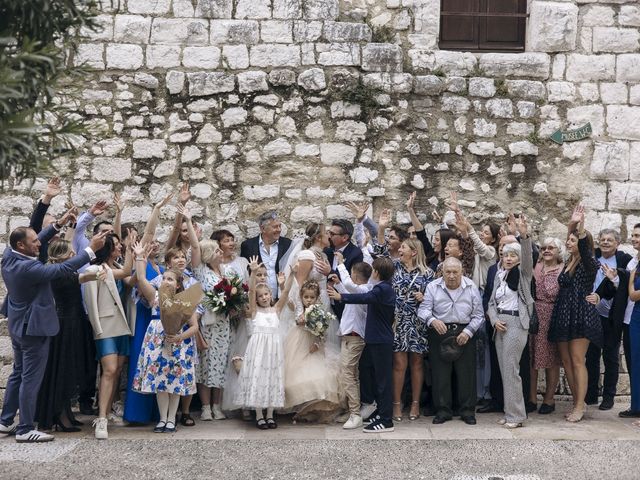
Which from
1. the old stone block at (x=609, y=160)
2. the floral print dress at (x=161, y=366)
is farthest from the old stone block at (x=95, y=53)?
the old stone block at (x=609, y=160)

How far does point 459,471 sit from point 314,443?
1257mm

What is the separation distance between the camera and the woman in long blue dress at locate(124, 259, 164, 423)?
7707 mm

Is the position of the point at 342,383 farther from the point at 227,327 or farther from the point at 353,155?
the point at 353,155

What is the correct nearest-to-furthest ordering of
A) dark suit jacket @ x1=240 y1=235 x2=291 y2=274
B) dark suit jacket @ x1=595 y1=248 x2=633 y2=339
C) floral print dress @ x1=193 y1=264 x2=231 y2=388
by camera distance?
floral print dress @ x1=193 y1=264 x2=231 y2=388 < dark suit jacket @ x1=595 y1=248 x2=633 y2=339 < dark suit jacket @ x1=240 y1=235 x2=291 y2=274

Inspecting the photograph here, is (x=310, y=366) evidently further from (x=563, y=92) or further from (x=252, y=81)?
(x=563, y=92)

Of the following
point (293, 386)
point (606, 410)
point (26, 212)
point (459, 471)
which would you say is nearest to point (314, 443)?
point (293, 386)

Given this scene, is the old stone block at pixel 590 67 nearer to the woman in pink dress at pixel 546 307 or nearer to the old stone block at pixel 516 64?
the old stone block at pixel 516 64

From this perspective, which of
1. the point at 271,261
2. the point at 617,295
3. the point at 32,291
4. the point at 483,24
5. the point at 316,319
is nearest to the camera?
the point at 32,291

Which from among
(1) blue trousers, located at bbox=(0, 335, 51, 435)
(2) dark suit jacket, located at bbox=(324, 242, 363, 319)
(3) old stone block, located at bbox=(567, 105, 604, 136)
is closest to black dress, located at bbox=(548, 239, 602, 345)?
(2) dark suit jacket, located at bbox=(324, 242, 363, 319)

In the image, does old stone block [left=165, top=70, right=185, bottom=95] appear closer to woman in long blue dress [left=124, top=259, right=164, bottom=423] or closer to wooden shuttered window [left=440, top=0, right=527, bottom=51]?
woman in long blue dress [left=124, top=259, right=164, bottom=423]

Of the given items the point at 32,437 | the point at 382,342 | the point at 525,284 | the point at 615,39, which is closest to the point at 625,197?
the point at 615,39

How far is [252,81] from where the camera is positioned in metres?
8.95

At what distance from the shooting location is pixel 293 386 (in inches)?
301

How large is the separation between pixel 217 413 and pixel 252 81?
10.9 ft
